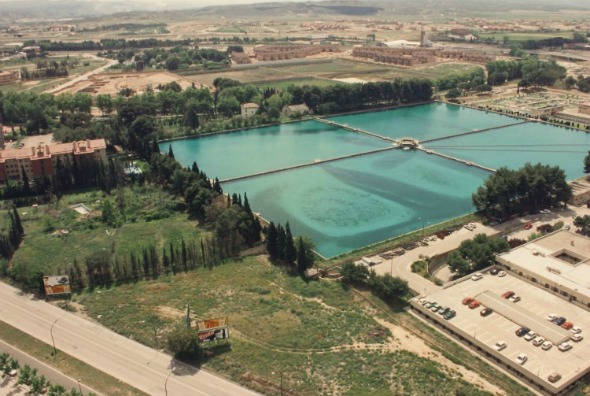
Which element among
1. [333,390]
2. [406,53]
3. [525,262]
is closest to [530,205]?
[525,262]

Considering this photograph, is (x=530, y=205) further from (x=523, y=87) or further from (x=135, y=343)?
(x=523, y=87)

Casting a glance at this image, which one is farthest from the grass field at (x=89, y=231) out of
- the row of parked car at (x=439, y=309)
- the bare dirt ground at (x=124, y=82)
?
the bare dirt ground at (x=124, y=82)

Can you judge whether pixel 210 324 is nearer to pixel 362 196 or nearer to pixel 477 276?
pixel 477 276

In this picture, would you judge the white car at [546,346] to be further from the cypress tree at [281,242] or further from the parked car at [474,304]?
the cypress tree at [281,242]

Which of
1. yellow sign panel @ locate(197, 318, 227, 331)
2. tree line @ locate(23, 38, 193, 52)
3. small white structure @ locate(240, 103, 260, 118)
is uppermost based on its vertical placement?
tree line @ locate(23, 38, 193, 52)

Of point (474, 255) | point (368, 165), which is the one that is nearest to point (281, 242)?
point (474, 255)

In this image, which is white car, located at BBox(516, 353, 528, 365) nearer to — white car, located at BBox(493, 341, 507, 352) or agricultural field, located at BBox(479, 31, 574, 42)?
white car, located at BBox(493, 341, 507, 352)

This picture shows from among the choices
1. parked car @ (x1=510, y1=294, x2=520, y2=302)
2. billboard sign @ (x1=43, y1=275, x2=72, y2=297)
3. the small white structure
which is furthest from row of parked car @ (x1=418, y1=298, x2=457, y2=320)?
the small white structure
